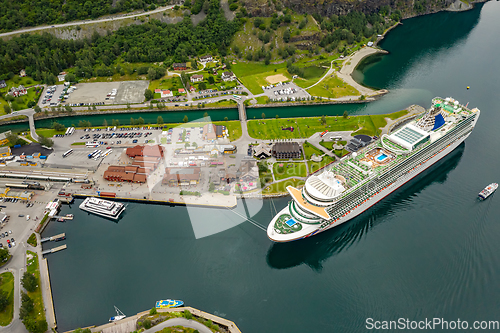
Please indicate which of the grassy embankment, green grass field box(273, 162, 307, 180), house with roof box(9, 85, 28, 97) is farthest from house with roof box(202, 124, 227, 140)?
house with roof box(9, 85, 28, 97)

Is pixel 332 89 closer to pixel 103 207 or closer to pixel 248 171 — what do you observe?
pixel 248 171

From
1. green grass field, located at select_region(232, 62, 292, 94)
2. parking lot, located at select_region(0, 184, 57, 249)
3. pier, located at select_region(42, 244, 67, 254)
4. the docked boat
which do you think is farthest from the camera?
green grass field, located at select_region(232, 62, 292, 94)

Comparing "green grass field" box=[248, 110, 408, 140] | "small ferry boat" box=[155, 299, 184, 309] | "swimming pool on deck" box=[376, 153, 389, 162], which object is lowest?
"small ferry boat" box=[155, 299, 184, 309]

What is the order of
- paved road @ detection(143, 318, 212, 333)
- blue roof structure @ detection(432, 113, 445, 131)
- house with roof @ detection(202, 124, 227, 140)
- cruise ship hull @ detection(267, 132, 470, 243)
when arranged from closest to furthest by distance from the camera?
paved road @ detection(143, 318, 212, 333)
cruise ship hull @ detection(267, 132, 470, 243)
blue roof structure @ detection(432, 113, 445, 131)
house with roof @ detection(202, 124, 227, 140)

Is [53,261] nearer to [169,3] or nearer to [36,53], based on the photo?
[36,53]

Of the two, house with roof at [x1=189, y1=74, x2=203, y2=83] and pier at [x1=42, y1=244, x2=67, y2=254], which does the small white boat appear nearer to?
pier at [x1=42, y1=244, x2=67, y2=254]

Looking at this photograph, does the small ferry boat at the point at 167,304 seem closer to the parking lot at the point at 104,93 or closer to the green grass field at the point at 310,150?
the green grass field at the point at 310,150

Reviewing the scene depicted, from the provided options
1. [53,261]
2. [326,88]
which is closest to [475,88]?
[326,88]
